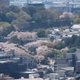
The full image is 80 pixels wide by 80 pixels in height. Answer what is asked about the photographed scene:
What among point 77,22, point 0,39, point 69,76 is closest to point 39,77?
point 69,76

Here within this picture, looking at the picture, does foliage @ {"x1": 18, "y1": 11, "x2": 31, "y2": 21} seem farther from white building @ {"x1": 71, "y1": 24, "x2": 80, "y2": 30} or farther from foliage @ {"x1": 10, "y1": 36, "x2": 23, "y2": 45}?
foliage @ {"x1": 10, "y1": 36, "x2": 23, "y2": 45}

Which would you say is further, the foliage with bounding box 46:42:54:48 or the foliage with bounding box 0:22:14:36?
the foliage with bounding box 0:22:14:36

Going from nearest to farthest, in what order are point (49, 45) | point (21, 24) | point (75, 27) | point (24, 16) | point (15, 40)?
point (49, 45), point (15, 40), point (21, 24), point (24, 16), point (75, 27)

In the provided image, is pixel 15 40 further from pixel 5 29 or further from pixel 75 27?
pixel 75 27

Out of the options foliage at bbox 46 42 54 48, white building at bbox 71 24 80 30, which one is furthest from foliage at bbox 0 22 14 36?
foliage at bbox 46 42 54 48

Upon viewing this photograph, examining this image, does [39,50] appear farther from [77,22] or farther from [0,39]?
[77,22]

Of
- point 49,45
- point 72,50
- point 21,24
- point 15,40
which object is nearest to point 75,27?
point 21,24

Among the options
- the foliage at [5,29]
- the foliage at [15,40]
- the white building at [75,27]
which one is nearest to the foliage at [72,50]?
the foliage at [15,40]

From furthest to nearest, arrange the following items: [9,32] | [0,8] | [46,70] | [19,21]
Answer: [0,8], [19,21], [9,32], [46,70]

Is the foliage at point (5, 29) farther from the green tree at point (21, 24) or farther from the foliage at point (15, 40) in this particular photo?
the foliage at point (15, 40)

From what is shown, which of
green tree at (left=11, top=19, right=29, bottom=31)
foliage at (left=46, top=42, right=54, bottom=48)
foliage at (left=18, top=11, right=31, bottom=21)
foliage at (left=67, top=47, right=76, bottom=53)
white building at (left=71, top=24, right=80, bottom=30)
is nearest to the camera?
foliage at (left=67, top=47, right=76, bottom=53)

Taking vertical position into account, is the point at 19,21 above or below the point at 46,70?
above
